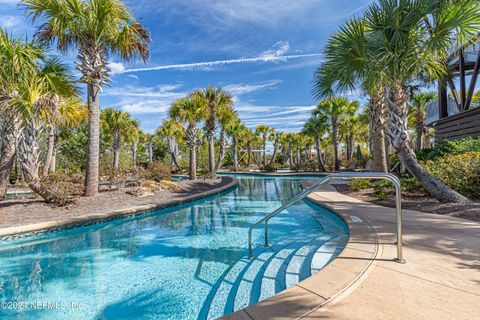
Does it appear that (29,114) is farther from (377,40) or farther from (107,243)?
(377,40)

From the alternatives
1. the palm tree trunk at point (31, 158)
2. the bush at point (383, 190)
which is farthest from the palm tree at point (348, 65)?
the palm tree trunk at point (31, 158)

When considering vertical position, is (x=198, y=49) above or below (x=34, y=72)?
above

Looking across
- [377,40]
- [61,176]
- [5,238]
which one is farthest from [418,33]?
[61,176]

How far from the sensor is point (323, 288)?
2.07 meters

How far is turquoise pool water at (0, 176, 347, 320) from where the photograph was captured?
275 centimetres

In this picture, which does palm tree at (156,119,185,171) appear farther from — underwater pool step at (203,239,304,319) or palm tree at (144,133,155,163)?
underwater pool step at (203,239,304,319)

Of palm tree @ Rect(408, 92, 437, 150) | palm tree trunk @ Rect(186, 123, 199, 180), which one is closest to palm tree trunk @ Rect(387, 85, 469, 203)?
palm tree trunk @ Rect(186, 123, 199, 180)

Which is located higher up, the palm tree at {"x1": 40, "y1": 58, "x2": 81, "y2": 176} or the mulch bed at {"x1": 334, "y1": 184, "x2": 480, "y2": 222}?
the palm tree at {"x1": 40, "y1": 58, "x2": 81, "y2": 176}

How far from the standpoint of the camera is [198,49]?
1820cm

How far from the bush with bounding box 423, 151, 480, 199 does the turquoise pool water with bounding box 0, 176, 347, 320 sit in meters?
3.45

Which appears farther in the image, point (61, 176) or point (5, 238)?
point (61, 176)

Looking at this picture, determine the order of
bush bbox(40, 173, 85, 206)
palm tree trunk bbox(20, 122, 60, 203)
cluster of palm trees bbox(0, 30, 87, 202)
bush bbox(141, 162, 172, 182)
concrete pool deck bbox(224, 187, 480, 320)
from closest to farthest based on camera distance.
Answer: concrete pool deck bbox(224, 187, 480, 320) → cluster of palm trees bbox(0, 30, 87, 202) → palm tree trunk bbox(20, 122, 60, 203) → bush bbox(40, 173, 85, 206) → bush bbox(141, 162, 172, 182)

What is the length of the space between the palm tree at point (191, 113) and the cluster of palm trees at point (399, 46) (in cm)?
1045

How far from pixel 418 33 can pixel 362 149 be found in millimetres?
18402
